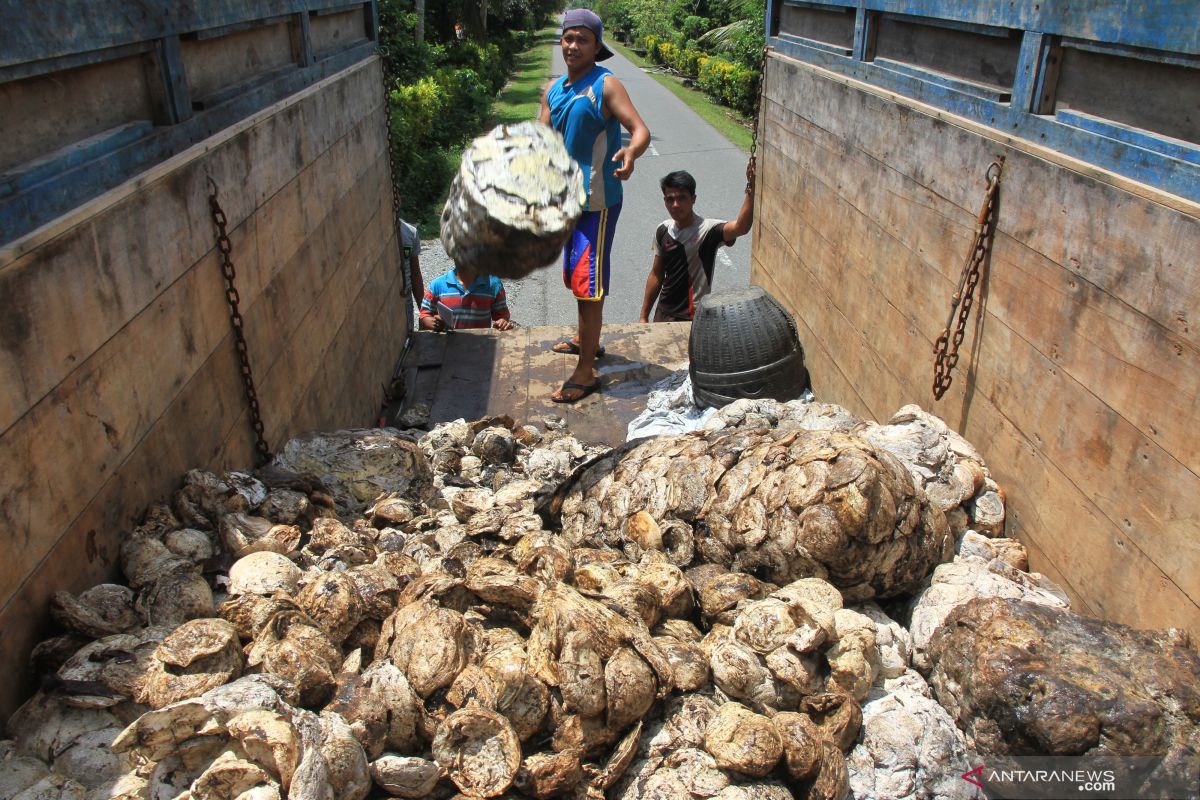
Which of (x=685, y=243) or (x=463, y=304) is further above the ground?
(x=685, y=243)

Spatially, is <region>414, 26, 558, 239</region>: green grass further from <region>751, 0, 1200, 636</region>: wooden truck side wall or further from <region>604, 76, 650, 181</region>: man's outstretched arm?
<region>751, 0, 1200, 636</region>: wooden truck side wall

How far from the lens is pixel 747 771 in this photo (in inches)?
90.6

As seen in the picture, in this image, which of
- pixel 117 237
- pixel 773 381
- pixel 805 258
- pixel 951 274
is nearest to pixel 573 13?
pixel 805 258

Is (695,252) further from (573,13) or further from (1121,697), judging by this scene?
(1121,697)

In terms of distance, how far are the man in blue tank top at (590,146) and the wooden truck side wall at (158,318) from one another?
57.5 inches

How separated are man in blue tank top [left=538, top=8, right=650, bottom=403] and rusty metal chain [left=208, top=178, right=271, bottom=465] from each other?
2167mm

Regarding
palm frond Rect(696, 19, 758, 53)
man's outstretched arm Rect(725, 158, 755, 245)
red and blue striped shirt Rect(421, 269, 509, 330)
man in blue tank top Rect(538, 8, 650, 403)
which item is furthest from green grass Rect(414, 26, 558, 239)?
palm frond Rect(696, 19, 758, 53)

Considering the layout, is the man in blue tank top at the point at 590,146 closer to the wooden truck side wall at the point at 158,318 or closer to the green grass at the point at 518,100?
the wooden truck side wall at the point at 158,318

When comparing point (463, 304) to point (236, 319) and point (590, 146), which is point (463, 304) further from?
point (236, 319)

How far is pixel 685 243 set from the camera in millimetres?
7184

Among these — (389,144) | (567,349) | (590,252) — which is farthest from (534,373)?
(389,144)

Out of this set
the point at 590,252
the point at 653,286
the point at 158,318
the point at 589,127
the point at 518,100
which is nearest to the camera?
the point at 158,318

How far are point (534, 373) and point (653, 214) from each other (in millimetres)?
9260

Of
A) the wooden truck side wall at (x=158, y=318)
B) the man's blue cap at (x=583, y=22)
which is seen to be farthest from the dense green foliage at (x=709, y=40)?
the wooden truck side wall at (x=158, y=318)
